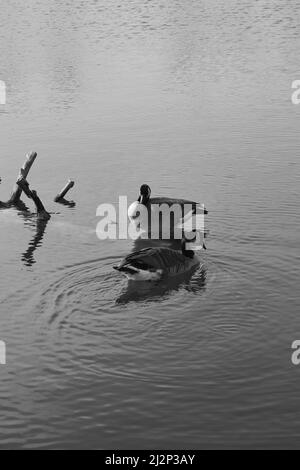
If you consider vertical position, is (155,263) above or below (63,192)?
below

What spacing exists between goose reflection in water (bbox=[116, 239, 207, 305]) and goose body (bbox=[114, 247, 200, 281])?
0.13 m

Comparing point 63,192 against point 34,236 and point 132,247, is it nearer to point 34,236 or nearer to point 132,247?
point 34,236

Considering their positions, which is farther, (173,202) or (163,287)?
(173,202)

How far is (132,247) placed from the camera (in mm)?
18406

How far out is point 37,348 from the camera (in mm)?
13875

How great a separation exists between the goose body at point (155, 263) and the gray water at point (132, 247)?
25 centimetres

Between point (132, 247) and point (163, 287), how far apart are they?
2.15 m

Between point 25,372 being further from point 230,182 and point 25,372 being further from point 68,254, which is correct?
point 230,182

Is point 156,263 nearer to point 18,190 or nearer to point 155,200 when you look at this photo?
point 155,200

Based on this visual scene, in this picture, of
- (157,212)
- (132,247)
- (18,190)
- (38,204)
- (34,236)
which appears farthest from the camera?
(18,190)

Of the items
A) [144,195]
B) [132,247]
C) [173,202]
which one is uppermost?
[144,195]

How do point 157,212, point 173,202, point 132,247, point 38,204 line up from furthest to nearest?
point 38,204 < point 173,202 < point 157,212 < point 132,247

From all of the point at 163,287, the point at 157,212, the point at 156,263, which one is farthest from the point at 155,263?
the point at 157,212
